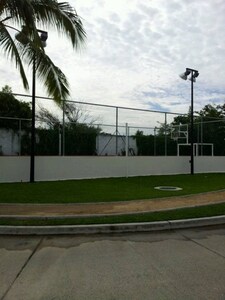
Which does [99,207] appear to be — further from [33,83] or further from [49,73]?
[33,83]

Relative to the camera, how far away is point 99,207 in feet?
33.5

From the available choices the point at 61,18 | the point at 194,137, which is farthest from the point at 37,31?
the point at 194,137

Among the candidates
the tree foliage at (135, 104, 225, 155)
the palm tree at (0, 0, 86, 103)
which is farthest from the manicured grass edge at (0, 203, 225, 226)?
the tree foliage at (135, 104, 225, 155)

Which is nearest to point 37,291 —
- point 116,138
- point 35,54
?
point 35,54

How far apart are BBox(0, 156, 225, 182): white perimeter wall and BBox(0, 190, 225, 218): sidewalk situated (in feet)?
22.3

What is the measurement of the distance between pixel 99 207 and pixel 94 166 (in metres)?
9.94

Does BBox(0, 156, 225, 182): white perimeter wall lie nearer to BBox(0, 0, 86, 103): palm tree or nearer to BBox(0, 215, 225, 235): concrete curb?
BBox(0, 0, 86, 103): palm tree

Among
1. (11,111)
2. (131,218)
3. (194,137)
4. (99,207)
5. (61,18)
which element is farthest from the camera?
(194,137)

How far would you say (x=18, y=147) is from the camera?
17781 millimetres

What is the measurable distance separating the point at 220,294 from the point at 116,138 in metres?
17.3

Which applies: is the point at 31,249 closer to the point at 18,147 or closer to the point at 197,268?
the point at 197,268

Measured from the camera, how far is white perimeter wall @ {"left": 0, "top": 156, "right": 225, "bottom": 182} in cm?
1728

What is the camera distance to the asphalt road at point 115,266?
176 inches

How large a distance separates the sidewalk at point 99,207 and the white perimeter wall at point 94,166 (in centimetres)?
680
